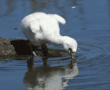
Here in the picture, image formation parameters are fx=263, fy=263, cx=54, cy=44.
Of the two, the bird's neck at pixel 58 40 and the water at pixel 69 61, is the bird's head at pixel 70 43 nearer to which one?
the bird's neck at pixel 58 40

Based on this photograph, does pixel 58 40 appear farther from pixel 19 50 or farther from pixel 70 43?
pixel 19 50

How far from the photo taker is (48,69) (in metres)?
5.95

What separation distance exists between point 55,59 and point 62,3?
6.49 metres

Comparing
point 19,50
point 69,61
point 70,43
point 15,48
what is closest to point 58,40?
point 70,43

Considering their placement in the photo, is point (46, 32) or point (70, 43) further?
point (46, 32)

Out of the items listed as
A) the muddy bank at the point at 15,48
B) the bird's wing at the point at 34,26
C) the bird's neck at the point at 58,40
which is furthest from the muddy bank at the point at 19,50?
the bird's wing at the point at 34,26

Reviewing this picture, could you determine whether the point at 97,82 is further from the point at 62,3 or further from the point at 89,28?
the point at 62,3

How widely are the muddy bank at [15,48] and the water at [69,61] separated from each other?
18.3 inches

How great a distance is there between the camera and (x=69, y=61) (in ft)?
21.2

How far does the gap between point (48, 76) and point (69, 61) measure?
1.09 m

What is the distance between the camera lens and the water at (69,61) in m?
5.07

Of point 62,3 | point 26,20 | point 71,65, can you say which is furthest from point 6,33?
point 62,3

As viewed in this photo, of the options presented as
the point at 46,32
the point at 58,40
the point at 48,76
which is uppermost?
the point at 46,32

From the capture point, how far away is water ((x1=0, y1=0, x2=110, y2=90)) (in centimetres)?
507
